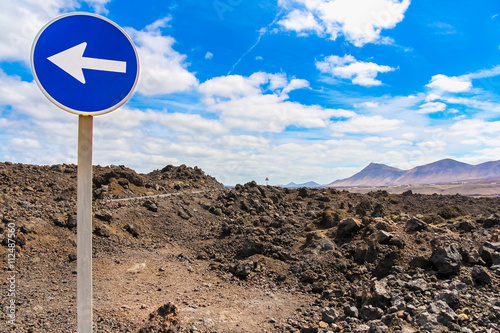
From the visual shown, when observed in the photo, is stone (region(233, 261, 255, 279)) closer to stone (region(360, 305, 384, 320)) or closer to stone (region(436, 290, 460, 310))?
stone (region(360, 305, 384, 320))

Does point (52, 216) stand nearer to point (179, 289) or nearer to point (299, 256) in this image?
point (179, 289)

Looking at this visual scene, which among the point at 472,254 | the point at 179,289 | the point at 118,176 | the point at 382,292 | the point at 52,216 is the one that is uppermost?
the point at 118,176

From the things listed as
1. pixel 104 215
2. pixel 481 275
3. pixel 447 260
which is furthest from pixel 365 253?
pixel 104 215

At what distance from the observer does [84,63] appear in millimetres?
2312

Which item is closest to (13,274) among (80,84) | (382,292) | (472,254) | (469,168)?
(80,84)

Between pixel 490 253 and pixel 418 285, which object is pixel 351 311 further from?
pixel 490 253

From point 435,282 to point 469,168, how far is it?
212650 mm

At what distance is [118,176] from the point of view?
20.8 meters

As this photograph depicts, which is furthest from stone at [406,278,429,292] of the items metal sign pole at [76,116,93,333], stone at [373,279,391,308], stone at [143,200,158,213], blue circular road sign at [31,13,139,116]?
stone at [143,200,158,213]

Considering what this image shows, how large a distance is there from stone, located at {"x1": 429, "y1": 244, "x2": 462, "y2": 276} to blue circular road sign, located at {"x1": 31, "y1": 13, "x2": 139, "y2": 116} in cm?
778

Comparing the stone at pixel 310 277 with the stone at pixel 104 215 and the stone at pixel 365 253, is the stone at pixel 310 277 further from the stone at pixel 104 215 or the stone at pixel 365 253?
the stone at pixel 104 215

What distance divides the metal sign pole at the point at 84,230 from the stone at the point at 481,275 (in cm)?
743

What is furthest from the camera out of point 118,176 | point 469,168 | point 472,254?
point 469,168

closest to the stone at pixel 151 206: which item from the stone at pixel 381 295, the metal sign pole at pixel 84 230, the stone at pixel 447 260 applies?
the stone at pixel 381 295
